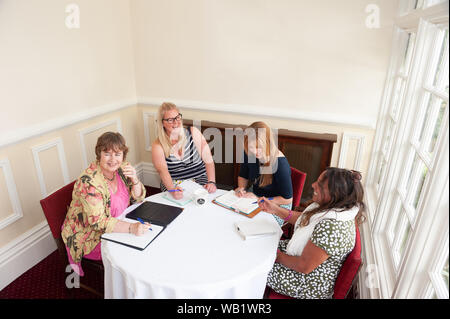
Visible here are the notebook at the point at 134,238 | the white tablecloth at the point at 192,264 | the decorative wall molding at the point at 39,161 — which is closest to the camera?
the white tablecloth at the point at 192,264

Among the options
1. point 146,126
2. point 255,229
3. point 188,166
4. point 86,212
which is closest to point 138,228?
point 86,212

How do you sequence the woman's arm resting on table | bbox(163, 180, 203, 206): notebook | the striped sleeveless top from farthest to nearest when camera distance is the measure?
1. the striped sleeveless top
2. bbox(163, 180, 203, 206): notebook
3. the woman's arm resting on table

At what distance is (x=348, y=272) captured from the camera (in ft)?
5.34

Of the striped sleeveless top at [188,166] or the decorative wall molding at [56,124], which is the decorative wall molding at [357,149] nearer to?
the striped sleeveless top at [188,166]

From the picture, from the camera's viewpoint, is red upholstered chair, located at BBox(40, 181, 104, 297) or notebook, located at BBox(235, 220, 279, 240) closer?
notebook, located at BBox(235, 220, 279, 240)

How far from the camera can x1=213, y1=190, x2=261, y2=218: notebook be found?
2113mm

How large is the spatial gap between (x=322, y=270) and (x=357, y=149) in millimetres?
1833

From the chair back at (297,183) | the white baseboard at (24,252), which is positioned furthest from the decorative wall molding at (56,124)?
the chair back at (297,183)

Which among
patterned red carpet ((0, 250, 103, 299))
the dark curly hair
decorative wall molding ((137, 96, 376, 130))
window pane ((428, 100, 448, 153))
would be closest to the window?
window pane ((428, 100, 448, 153))

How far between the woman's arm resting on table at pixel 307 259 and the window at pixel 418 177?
14.2 inches

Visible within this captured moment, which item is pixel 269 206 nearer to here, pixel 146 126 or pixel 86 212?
pixel 86 212

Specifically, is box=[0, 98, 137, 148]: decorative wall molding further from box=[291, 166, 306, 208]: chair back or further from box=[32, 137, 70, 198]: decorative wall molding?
box=[291, 166, 306, 208]: chair back

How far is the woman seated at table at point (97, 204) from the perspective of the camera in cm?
189
